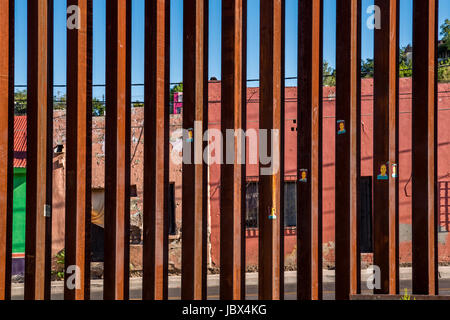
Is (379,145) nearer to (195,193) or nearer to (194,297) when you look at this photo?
(195,193)

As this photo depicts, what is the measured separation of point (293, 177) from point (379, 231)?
9.20m

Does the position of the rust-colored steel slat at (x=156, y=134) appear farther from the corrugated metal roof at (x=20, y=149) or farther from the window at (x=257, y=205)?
the corrugated metal roof at (x=20, y=149)

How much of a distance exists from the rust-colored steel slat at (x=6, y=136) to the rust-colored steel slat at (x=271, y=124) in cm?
127

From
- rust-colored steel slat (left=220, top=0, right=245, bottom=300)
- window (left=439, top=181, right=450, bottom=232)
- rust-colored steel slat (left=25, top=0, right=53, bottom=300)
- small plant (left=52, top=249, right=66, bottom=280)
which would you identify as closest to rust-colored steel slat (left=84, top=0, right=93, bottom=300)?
rust-colored steel slat (left=25, top=0, right=53, bottom=300)

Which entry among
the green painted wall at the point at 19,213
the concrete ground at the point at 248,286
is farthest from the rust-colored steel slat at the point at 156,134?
the green painted wall at the point at 19,213

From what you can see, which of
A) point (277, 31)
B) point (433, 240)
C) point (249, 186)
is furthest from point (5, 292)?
point (249, 186)

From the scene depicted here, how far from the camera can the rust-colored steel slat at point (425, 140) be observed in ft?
7.45

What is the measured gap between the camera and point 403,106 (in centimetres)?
1176

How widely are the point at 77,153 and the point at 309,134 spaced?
113 centimetres

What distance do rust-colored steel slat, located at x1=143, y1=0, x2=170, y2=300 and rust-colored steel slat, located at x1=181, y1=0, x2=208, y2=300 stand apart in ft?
0.32

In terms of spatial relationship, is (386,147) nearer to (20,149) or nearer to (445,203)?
(445,203)

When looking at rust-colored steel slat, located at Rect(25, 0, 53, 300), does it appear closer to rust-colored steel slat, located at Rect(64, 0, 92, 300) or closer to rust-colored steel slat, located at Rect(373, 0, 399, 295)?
rust-colored steel slat, located at Rect(64, 0, 92, 300)

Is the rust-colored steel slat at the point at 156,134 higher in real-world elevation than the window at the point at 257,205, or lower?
higher

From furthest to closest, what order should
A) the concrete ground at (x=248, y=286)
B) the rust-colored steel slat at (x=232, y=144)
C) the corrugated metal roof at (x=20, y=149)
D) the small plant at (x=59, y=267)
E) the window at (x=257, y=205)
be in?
the corrugated metal roof at (x=20, y=149), the window at (x=257, y=205), the small plant at (x=59, y=267), the concrete ground at (x=248, y=286), the rust-colored steel slat at (x=232, y=144)
